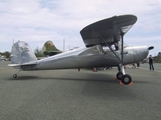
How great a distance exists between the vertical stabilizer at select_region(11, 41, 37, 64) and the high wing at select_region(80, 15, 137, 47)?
11.5ft

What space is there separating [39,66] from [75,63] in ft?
7.08

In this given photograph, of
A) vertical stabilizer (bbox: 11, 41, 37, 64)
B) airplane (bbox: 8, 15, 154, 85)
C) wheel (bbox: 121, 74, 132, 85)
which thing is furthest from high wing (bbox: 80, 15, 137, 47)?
vertical stabilizer (bbox: 11, 41, 37, 64)

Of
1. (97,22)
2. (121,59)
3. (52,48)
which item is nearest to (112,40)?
(121,59)

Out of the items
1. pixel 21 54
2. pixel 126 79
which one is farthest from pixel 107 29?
pixel 21 54

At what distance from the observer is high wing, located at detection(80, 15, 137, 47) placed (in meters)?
6.04

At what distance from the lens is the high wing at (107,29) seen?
19.8 feet

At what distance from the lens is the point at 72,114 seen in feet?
11.3

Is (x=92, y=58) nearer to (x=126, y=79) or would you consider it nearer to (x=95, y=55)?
(x=95, y=55)

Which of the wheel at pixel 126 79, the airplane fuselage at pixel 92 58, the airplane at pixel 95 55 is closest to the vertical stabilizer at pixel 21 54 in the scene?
the airplane at pixel 95 55

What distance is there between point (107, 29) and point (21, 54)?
209 inches

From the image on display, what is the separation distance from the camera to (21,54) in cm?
950

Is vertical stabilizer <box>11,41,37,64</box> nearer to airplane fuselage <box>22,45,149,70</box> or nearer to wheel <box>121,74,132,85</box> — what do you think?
airplane fuselage <box>22,45,149,70</box>

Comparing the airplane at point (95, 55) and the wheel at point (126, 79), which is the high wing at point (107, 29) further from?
the wheel at point (126, 79)

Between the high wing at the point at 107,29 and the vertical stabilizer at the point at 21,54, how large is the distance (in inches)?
138
